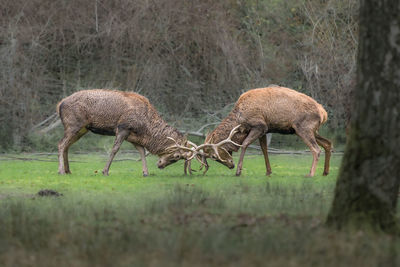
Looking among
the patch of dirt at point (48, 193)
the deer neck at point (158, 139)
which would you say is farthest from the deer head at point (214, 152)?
the patch of dirt at point (48, 193)

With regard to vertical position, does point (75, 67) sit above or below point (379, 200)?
below

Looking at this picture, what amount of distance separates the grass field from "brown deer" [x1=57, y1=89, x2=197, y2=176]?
1568 mm

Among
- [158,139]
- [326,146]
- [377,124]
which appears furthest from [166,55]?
[377,124]

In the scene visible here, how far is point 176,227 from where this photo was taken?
8.28 m

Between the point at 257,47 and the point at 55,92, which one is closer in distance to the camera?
the point at 55,92

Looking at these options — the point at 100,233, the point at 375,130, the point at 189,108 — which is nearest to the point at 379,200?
the point at 375,130

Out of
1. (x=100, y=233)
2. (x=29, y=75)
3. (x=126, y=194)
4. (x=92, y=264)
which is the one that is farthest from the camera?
(x=29, y=75)

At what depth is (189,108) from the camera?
88.8 ft

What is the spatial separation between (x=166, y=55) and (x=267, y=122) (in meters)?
11.6

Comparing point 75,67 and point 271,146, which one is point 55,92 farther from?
point 271,146

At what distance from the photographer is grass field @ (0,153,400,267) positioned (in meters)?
6.32

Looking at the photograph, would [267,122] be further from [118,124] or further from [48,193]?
[48,193]

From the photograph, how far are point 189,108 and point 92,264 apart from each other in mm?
21006

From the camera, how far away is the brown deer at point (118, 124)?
16641mm
